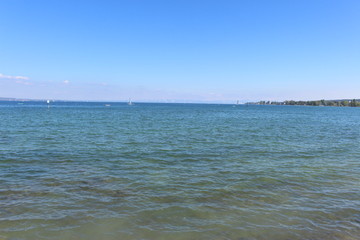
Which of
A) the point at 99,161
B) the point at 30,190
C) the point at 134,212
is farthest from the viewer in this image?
the point at 99,161

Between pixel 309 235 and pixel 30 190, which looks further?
pixel 30 190

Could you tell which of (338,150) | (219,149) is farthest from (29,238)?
(338,150)

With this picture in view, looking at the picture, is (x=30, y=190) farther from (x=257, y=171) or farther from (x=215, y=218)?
(x=257, y=171)

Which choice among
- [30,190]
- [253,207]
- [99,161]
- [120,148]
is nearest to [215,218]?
[253,207]

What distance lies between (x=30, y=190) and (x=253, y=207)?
983cm

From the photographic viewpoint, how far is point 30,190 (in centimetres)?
1106

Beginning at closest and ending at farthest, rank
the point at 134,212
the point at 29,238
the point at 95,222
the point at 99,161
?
the point at 29,238, the point at 95,222, the point at 134,212, the point at 99,161

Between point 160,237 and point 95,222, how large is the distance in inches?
96.7

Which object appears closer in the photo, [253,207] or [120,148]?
[253,207]

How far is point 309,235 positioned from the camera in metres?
7.71

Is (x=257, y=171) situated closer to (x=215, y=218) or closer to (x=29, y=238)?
(x=215, y=218)

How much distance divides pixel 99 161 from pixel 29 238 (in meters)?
9.37

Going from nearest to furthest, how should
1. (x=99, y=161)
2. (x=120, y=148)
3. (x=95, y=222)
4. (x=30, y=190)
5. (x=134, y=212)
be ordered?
(x=95, y=222) < (x=134, y=212) < (x=30, y=190) < (x=99, y=161) < (x=120, y=148)

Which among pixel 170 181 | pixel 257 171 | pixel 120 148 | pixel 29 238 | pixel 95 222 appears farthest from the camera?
pixel 120 148
